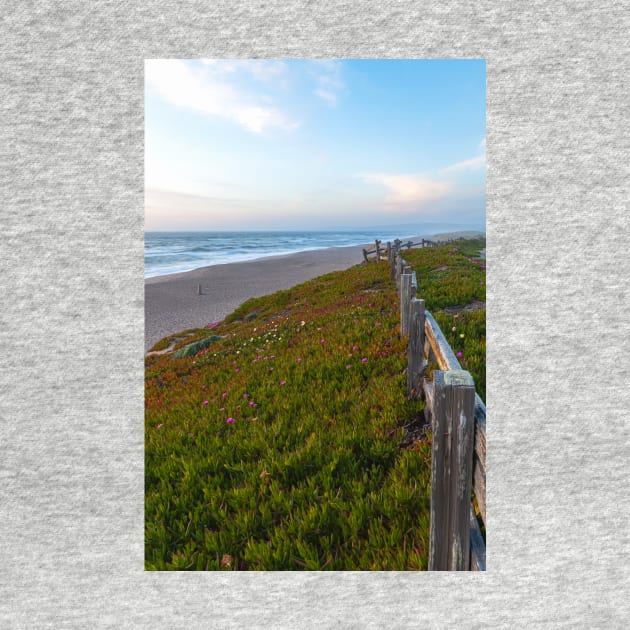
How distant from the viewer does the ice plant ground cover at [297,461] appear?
2.21 m

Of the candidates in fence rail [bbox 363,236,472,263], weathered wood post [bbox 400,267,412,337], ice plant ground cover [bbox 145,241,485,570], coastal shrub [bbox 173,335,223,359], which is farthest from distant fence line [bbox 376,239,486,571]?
fence rail [bbox 363,236,472,263]

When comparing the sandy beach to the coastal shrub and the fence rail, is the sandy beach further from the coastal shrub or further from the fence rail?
the fence rail

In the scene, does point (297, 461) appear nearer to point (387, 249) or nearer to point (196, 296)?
point (196, 296)

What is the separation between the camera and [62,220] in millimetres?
2400

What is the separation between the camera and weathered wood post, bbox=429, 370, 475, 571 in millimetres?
1703

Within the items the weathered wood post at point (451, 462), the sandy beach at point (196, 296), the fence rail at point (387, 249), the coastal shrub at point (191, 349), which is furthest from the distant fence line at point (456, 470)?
the fence rail at point (387, 249)

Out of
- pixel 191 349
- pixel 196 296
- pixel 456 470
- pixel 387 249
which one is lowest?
pixel 191 349

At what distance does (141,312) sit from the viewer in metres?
2.39

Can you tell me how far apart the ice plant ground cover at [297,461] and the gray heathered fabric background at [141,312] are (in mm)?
188

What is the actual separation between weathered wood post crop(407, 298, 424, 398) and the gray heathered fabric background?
95cm

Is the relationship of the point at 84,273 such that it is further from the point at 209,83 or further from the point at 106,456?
the point at 209,83

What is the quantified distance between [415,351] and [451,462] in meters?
1.59

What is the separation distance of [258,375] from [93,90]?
2774 mm

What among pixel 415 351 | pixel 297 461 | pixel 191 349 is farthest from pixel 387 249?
pixel 297 461
